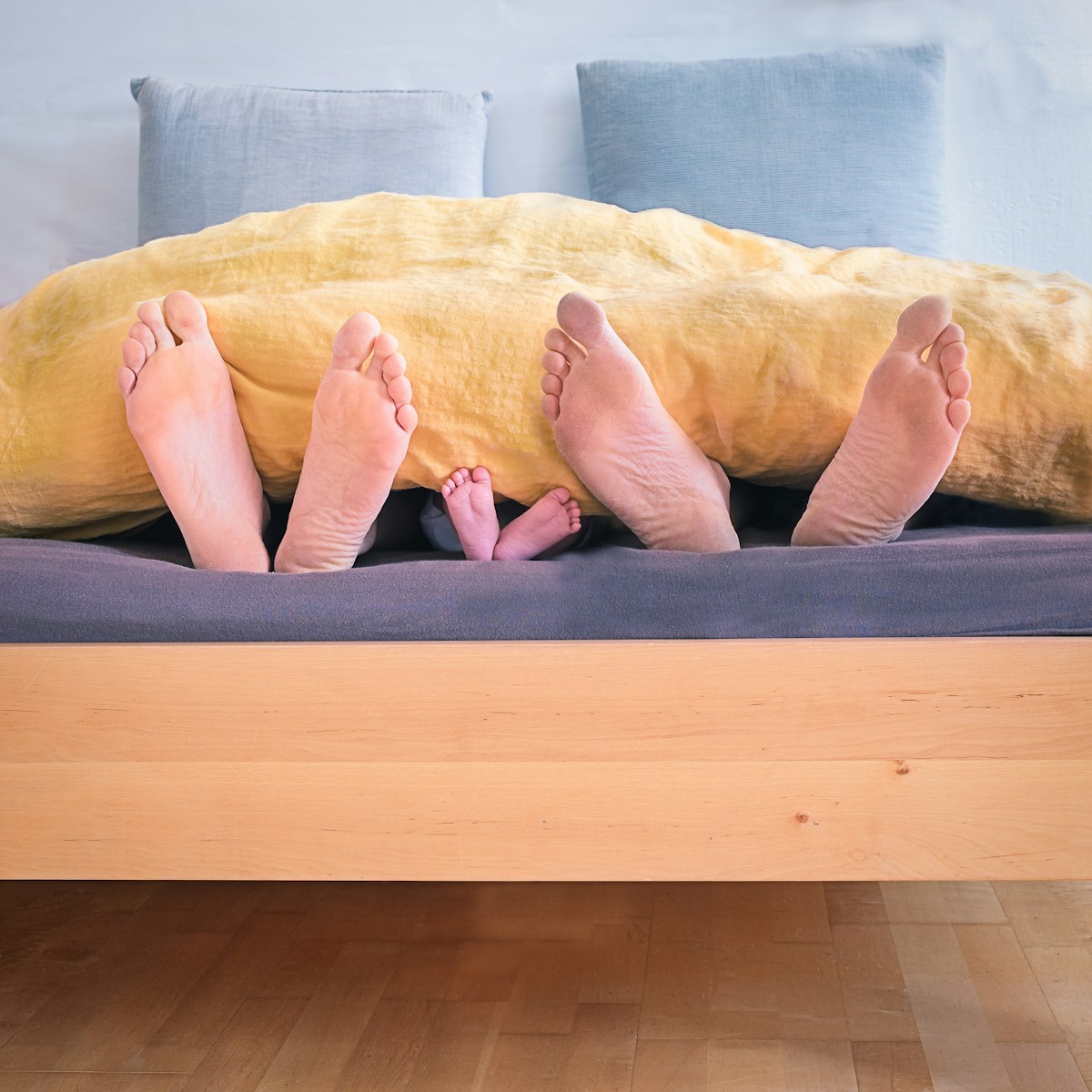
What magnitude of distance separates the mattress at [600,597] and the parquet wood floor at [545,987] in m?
0.39

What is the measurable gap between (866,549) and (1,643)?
2.33ft

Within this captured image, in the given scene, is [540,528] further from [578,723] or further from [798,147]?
[798,147]

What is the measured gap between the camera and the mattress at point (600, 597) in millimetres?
878

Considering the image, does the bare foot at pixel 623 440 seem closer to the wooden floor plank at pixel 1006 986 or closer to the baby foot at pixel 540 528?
the baby foot at pixel 540 528

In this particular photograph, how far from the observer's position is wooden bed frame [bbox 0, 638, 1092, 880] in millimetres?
853

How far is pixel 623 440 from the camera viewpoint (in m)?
1.01

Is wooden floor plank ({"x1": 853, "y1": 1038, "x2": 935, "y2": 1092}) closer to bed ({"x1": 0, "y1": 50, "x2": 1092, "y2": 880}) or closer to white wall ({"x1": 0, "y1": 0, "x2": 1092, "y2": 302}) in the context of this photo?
bed ({"x1": 0, "y1": 50, "x2": 1092, "y2": 880})

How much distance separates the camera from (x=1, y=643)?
0.93 metres

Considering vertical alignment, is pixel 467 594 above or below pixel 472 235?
below

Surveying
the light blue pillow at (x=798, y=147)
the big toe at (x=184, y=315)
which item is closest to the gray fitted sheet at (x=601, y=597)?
the big toe at (x=184, y=315)

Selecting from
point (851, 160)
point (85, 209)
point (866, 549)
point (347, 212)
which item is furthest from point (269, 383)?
point (85, 209)

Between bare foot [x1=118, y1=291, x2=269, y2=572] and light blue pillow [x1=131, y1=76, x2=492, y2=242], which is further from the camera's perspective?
light blue pillow [x1=131, y1=76, x2=492, y2=242]

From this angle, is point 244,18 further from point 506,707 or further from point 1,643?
point 506,707

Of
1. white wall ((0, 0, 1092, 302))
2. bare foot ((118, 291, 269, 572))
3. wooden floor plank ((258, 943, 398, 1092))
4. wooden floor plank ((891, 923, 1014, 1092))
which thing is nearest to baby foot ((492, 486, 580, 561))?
bare foot ((118, 291, 269, 572))
